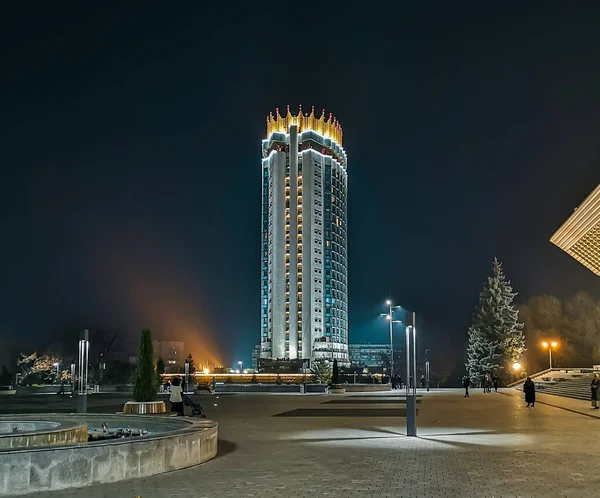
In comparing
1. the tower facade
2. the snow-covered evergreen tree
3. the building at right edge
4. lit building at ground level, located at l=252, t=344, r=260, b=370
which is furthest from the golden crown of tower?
the building at right edge

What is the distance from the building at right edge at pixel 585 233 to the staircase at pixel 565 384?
290 inches

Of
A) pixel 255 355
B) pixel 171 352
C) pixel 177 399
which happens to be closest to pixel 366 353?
pixel 255 355

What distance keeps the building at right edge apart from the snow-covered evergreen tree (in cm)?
1612

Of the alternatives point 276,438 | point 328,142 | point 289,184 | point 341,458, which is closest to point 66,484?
point 341,458

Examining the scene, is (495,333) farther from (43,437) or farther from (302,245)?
(302,245)

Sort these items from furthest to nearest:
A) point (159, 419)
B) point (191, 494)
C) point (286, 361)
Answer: point (286, 361) < point (159, 419) < point (191, 494)

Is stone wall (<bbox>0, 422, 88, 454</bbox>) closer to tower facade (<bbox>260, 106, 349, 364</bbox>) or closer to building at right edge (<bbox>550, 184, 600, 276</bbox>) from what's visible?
building at right edge (<bbox>550, 184, 600, 276</bbox>)

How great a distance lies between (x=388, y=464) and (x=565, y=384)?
36244 millimetres

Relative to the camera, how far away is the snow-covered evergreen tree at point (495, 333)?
6359 centimetres

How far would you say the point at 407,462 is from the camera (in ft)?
38.2

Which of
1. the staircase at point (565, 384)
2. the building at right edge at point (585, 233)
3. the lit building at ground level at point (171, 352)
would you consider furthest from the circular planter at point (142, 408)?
the lit building at ground level at point (171, 352)

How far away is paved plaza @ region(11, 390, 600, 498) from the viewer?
902 centimetres

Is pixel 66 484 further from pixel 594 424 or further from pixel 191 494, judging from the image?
pixel 594 424

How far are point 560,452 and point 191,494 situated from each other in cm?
723
